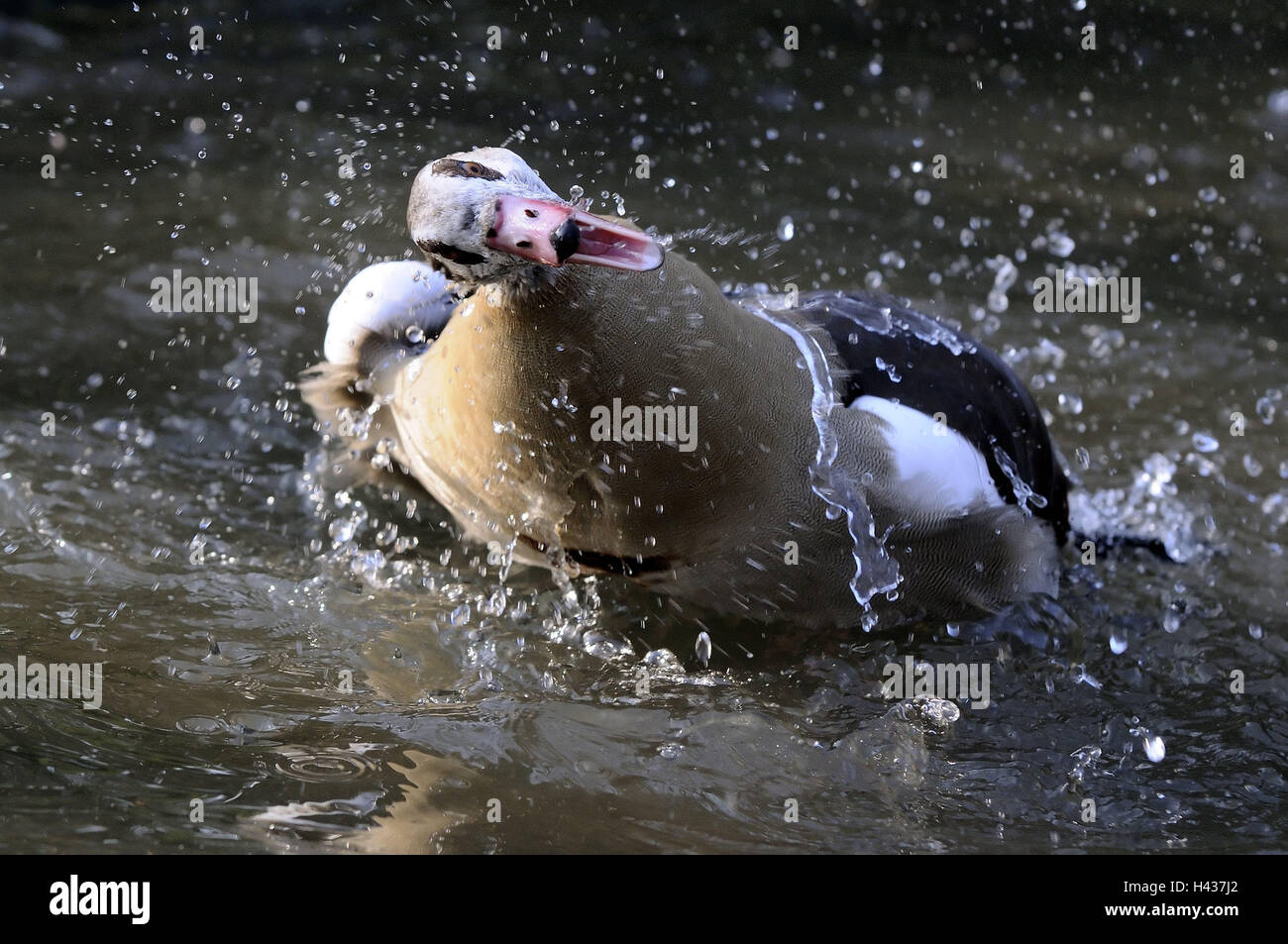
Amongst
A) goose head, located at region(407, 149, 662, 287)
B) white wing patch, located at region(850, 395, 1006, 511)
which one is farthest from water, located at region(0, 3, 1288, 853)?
goose head, located at region(407, 149, 662, 287)

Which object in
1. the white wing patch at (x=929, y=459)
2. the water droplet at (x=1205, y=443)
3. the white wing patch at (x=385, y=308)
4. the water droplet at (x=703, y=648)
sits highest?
the white wing patch at (x=385, y=308)

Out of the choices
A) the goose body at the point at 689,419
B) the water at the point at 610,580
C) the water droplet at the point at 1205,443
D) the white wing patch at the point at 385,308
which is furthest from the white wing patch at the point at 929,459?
the water droplet at the point at 1205,443

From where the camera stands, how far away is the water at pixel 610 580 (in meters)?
2.77

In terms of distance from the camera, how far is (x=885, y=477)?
3121 millimetres

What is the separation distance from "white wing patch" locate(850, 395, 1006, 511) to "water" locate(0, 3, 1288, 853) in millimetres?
412

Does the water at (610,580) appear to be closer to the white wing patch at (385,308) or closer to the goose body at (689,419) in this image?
the goose body at (689,419)

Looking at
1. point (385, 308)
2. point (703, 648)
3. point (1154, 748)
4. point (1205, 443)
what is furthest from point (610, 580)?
point (1205, 443)

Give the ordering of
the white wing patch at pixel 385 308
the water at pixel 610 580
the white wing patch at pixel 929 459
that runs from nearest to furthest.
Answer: the water at pixel 610 580 < the white wing patch at pixel 929 459 < the white wing patch at pixel 385 308

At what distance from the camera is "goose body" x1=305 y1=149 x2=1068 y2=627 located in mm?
2502

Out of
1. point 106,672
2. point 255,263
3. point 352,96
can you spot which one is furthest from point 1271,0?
point 106,672

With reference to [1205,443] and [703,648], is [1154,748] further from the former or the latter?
[1205,443]

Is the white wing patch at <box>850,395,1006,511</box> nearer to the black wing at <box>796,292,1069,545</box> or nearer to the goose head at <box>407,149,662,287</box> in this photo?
the black wing at <box>796,292,1069,545</box>

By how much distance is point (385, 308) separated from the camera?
3551 mm

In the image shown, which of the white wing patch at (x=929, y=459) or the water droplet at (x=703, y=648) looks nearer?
the white wing patch at (x=929, y=459)
